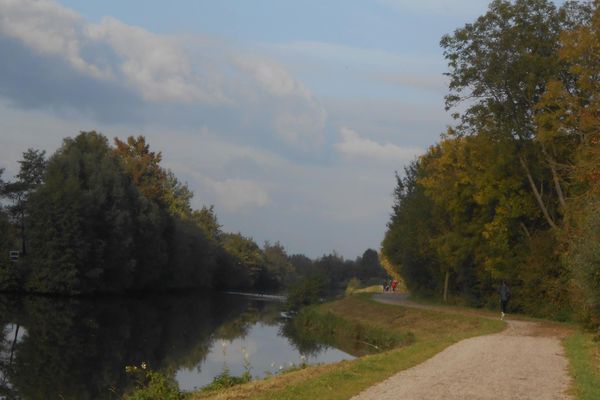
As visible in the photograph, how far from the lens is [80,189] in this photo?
64.6 m

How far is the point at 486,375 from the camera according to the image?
1558cm

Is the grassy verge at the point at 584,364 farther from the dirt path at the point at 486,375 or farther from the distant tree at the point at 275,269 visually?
the distant tree at the point at 275,269

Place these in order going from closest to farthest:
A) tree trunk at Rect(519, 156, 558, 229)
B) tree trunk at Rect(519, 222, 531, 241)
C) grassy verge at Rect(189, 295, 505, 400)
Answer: grassy verge at Rect(189, 295, 505, 400), tree trunk at Rect(519, 156, 558, 229), tree trunk at Rect(519, 222, 531, 241)

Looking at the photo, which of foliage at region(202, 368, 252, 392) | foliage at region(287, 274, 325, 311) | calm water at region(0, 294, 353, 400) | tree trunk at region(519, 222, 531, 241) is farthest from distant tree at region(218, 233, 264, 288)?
foliage at region(202, 368, 252, 392)

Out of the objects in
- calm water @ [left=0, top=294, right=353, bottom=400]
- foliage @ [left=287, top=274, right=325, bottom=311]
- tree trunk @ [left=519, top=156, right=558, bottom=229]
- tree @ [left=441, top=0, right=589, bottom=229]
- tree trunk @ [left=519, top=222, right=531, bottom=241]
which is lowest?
calm water @ [left=0, top=294, right=353, bottom=400]

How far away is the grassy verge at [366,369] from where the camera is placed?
44.4ft

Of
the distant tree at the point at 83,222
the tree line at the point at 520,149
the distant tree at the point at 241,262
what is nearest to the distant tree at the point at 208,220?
the distant tree at the point at 241,262

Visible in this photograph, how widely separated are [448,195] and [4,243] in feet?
121

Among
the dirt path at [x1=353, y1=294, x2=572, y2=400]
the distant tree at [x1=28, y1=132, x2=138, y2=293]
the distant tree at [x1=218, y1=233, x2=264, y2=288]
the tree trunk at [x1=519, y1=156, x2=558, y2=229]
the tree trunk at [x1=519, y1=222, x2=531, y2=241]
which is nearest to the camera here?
the dirt path at [x1=353, y1=294, x2=572, y2=400]

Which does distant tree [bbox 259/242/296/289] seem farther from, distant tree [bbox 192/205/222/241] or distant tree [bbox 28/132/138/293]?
distant tree [bbox 28/132/138/293]

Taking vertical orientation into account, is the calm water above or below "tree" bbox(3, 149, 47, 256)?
below

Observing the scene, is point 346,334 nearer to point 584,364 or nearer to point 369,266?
point 584,364

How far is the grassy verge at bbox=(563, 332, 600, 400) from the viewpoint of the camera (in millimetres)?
13606

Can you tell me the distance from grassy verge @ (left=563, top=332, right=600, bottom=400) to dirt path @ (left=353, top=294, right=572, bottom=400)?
26 cm
